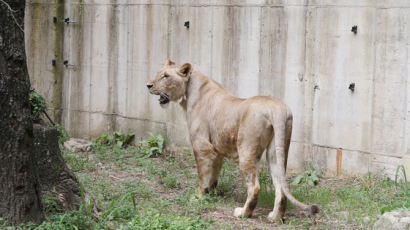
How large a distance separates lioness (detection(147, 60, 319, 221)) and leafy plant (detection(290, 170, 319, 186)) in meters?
1.33

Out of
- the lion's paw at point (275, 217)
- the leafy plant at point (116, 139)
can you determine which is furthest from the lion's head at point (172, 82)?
the leafy plant at point (116, 139)

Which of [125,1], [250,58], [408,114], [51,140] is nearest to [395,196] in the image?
[408,114]

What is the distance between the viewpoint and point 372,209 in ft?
23.9

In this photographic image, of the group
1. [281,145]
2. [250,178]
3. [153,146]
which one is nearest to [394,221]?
[281,145]

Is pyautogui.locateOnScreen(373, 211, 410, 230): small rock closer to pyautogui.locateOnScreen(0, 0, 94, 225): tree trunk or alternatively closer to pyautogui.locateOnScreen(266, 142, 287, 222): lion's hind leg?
pyautogui.locateOnScreen(266, 142, 287, 222): lion's hind leg

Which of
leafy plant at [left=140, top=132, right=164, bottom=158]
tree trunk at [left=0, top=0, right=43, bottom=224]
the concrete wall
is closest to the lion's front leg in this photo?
the concrete wall

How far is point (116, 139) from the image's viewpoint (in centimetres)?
1179

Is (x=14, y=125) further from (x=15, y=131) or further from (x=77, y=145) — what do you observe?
(x=77, y=145)

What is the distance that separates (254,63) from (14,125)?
4.89 meters

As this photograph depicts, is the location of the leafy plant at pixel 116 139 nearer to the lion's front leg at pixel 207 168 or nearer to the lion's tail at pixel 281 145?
the lion's front leg at pixel 207 168

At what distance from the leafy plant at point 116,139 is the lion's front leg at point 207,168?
388cm

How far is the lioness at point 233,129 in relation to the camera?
6.97 meters

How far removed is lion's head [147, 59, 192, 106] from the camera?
26.9ft

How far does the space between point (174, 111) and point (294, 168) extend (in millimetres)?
2633
